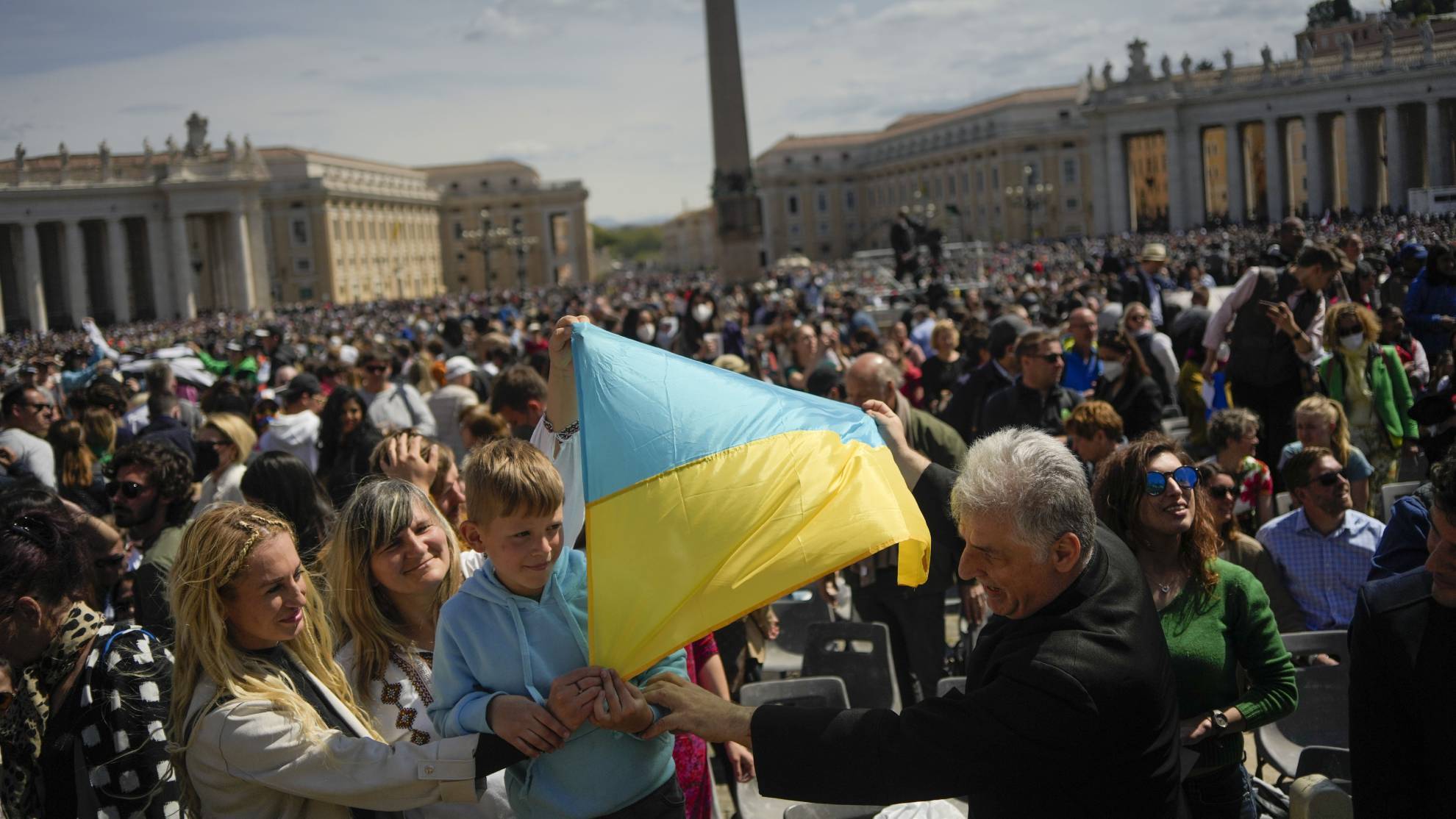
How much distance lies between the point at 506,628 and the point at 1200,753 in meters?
1.98

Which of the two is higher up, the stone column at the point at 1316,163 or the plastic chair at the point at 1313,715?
the stone column at the point at 1316,163

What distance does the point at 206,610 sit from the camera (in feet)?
9.91

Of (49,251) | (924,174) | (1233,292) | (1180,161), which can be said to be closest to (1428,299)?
(1233,292)

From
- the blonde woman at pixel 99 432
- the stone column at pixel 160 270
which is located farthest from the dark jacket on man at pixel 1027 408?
the stone column at pixel 160 270

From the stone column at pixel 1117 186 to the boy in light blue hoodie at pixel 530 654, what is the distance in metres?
63.1

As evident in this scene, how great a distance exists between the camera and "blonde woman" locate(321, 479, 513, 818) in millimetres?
3418

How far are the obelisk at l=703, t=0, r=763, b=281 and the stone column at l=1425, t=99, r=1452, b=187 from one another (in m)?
29.1

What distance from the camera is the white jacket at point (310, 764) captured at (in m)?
2.89

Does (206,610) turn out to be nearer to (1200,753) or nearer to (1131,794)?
(1131,794)

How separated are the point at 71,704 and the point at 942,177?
346ft

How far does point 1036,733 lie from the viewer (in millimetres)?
2451

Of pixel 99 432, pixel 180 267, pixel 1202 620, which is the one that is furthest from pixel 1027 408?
pixel 180 267

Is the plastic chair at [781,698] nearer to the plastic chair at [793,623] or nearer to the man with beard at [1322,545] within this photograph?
the plastic chair at [793,623]

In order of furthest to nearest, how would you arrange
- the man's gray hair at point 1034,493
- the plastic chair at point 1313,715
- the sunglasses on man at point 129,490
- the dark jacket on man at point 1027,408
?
the dark jacket on man at point 1027,408 < the sunglasses on man at point 129,490 < the plastic chair at point 1313,715 < the man's gray hair at point 1034,493
